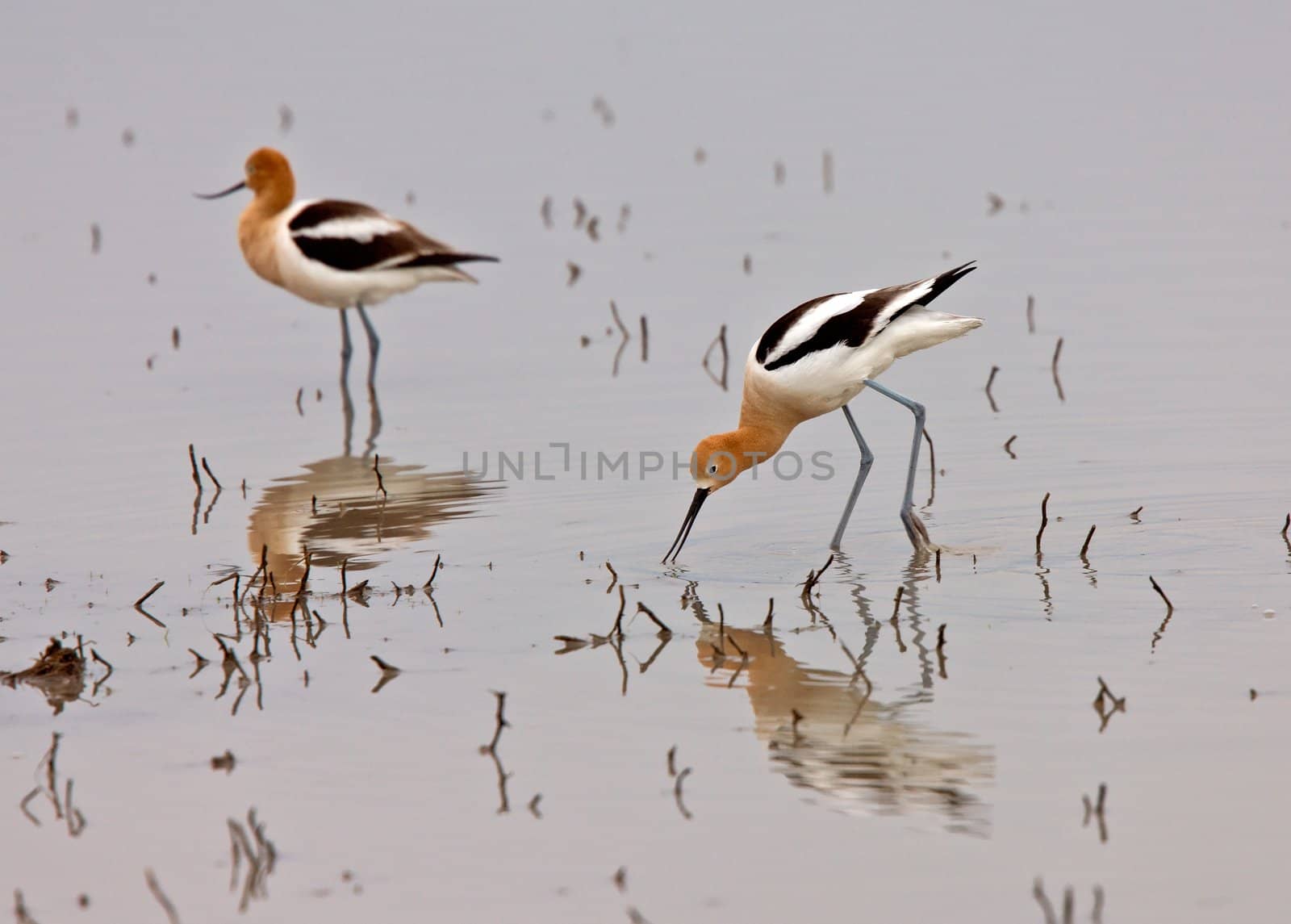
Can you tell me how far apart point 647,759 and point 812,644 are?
3.51 ft

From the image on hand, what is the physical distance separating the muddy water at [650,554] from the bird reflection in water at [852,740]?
14mm

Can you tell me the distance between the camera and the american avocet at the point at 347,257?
10.6 metres

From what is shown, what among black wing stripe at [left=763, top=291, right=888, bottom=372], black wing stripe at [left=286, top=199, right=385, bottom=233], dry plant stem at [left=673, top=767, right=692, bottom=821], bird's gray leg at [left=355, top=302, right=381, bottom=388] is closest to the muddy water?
dry plant stem at [left=673, top=767, right=692, bottom=821]

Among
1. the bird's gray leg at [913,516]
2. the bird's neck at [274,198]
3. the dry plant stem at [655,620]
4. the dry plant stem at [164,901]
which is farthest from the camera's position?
the bird's neck at [274,198]

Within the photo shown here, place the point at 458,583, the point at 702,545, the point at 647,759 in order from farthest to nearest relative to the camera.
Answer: the point at 702,545, the point at 458,583, the point at 647,759

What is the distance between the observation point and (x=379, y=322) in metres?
12.3

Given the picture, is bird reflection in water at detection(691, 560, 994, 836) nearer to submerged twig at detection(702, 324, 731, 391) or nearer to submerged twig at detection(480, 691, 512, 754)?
submerged twig at detection(480, 691, 512, 754)

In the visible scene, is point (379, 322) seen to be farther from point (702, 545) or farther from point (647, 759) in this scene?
point (647, 759)

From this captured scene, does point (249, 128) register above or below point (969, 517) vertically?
above

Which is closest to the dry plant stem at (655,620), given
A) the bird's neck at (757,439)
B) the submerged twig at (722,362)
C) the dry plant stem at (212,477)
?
the bird's neck at (757,439)

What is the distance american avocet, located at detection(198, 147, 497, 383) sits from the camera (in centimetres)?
1062

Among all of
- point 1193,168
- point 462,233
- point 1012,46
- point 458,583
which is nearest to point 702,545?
point 458,583

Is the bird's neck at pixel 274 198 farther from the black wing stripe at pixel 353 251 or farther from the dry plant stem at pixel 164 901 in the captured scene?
the dry plant stem at pixel 164 901

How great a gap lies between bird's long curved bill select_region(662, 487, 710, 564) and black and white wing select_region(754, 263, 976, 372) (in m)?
0.52
